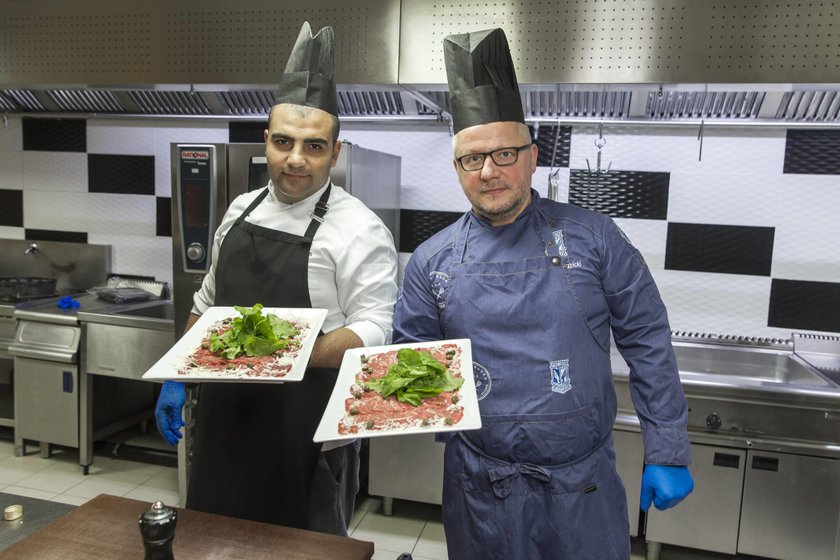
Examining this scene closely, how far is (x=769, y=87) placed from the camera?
8.57ft

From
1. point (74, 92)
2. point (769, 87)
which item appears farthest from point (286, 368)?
point (74, 92)

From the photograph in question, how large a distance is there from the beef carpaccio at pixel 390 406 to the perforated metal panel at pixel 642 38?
1.62 metres

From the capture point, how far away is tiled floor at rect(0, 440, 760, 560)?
301 cm

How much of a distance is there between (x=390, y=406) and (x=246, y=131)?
2769mm

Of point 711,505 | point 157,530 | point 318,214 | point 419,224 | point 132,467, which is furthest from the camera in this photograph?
point 132,467

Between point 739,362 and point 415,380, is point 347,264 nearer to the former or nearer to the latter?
point 415,380

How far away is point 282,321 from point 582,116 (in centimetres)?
208

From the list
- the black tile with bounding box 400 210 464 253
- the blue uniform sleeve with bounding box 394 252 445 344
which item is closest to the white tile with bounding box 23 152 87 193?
the black tile with bounding box 400 210 464 253

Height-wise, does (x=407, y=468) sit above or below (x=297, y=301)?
below

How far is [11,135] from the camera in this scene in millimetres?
4340

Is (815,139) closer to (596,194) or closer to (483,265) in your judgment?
(596,194)

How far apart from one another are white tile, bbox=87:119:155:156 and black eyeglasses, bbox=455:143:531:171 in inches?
117

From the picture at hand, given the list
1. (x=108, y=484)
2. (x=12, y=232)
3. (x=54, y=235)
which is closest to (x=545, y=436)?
(x=108, y=484)

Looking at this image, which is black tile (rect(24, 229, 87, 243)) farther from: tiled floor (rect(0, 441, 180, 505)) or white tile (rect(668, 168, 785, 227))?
white tile (rect(668, 168, 785, 227))
